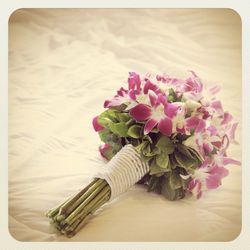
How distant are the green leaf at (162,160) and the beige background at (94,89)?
0.08 m

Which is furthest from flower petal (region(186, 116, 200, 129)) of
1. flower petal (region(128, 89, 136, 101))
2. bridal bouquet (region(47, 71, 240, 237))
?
flower petal (region(128, 89, 136, 101))

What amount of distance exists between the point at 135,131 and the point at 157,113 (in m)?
0.05

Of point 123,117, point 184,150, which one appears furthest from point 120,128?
point 184,150

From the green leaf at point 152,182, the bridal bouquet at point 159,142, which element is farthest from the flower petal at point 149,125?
the green leaf at point 152,182

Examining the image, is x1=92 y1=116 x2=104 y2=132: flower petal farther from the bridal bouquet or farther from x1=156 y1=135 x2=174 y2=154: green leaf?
x1=156 y1=135 x2=174 y2=154: green leaf

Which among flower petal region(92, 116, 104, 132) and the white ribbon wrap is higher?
flower petal region(92, 116, 104, 132)

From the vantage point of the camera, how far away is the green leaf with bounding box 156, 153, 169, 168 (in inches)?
37.8

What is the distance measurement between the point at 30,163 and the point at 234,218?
0.40 m

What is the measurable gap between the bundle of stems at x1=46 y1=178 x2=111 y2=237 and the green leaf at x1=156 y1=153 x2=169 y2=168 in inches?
4.0

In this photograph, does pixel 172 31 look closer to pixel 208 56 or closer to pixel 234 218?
pixel 208 56

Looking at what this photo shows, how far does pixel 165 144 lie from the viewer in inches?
37.8

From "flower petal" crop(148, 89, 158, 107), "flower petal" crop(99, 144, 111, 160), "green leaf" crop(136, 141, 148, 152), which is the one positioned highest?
"flower petal" crop(148, 89, 158, 107)

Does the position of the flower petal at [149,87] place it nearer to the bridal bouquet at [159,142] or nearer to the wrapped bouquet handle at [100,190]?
the bridal bouquet at [159,142]
